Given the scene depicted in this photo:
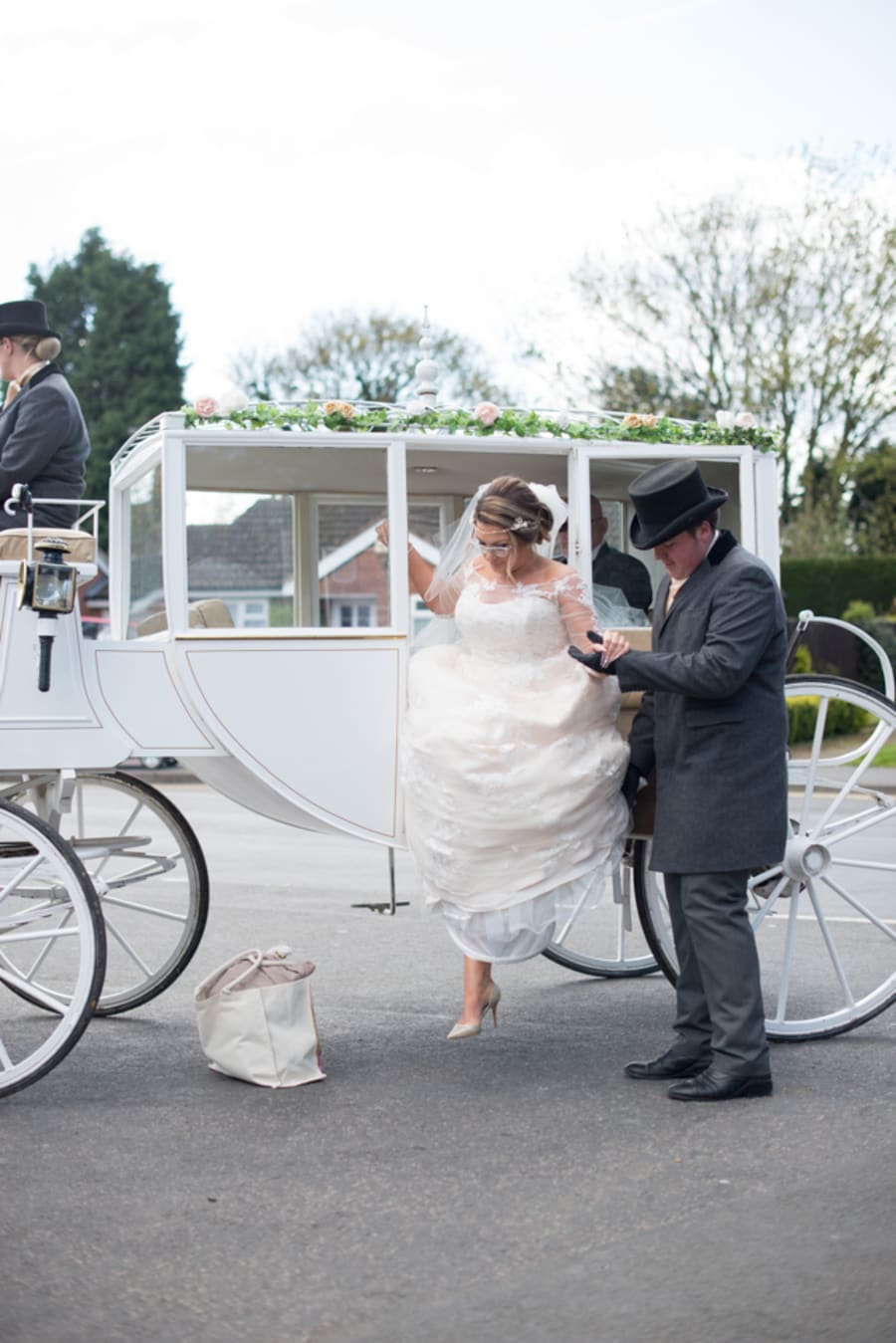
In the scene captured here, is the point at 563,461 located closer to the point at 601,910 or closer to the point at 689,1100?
the point at 689,1100

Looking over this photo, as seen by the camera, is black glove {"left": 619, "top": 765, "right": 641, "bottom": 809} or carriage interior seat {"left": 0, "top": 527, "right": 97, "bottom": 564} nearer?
carriage interior seat {"left": 0, "top": 527, "right": 97, "bottom": 564}

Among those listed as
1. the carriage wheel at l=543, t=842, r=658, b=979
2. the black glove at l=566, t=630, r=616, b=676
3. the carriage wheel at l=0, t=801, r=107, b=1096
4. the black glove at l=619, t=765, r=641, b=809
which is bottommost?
the carriage wheel at l=543, t=842, r=658, b=979

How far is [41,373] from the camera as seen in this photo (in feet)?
17.4

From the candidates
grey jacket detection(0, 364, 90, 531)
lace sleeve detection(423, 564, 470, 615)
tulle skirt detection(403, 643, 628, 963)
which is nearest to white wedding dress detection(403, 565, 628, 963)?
tulle skirt detection(403, 643, 628, 963)

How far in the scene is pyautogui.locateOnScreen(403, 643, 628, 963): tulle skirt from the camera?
190 inches

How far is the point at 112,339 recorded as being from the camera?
4931cm

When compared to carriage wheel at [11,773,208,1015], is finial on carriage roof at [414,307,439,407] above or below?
above

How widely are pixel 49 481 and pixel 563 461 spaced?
1790mm

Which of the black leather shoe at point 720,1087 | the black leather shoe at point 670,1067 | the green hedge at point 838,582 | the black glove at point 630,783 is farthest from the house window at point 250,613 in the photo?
the green hedge at point 838,582

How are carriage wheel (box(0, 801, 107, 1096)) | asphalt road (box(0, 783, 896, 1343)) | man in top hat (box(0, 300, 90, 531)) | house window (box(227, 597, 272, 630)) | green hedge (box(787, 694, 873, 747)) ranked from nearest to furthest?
asphalt road (box(0, 783, 896, 1343))
carriage wheel (box(0, 801, 107, 1096))
man in top hat (box(0, 300, 90, 531))
house window (box(227, 597, 272, 630))
green hedge (box(787, 694, 873, 747))

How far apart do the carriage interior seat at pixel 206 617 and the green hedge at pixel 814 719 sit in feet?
40.5

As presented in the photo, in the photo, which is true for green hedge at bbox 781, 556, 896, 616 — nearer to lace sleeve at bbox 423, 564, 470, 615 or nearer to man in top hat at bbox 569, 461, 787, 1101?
lace sleeve at bbox 423, 564, 470, 615

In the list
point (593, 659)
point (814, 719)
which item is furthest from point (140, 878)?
point (814, 719)

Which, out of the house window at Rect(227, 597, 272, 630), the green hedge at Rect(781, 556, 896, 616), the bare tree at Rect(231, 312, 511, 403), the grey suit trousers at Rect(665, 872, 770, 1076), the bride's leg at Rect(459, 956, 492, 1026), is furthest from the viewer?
the bare tree at Rect(231, 312, 511, 403)
